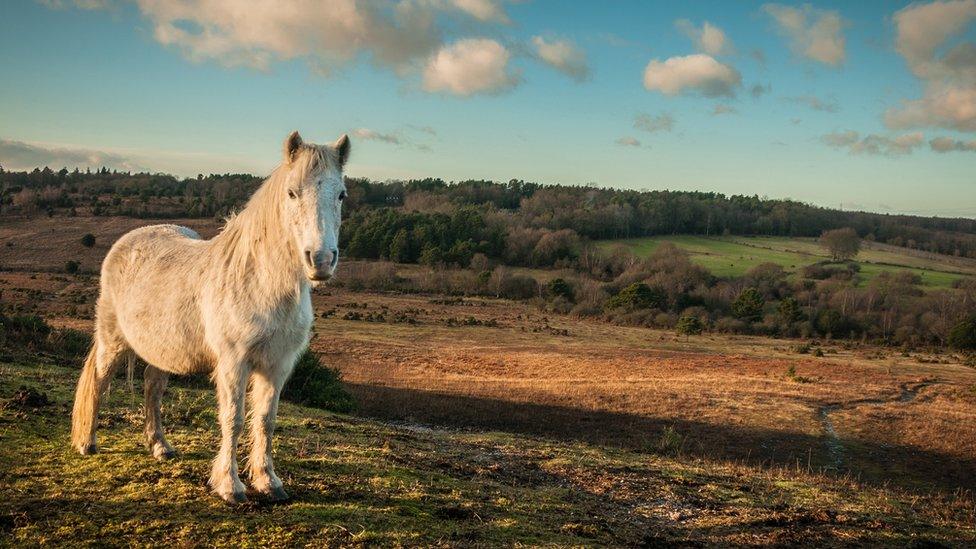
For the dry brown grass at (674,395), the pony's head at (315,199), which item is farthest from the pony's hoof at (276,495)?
the dry brown grass at (674,395)

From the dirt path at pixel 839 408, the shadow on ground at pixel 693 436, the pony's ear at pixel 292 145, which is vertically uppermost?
the pony's ear at pixel 292 145

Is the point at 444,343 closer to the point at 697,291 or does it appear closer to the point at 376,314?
the point at 376,314

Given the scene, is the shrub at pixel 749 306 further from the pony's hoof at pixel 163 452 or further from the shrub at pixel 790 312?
the pony's hoof at pixel 163 452

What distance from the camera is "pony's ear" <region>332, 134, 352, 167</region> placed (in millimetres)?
4996

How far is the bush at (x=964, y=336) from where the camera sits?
7106 centimetres

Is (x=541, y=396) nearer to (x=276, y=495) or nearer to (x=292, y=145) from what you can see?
(x=276, y=495)

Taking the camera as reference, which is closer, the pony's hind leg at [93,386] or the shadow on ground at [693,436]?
the pony's hind leg at [93,386]

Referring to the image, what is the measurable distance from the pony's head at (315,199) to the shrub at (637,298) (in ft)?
286

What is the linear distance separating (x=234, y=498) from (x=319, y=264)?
231 centimetres

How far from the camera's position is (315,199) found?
4.52 metres

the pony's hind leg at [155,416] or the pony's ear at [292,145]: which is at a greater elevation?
the pony's ear at [292,145]

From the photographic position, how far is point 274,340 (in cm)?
502

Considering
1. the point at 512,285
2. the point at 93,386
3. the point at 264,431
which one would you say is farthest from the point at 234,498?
the point at 512,285

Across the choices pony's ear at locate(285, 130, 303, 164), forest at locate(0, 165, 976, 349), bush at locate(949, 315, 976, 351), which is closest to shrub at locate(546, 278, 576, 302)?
forest at locate(0, 165, 976, 349)
